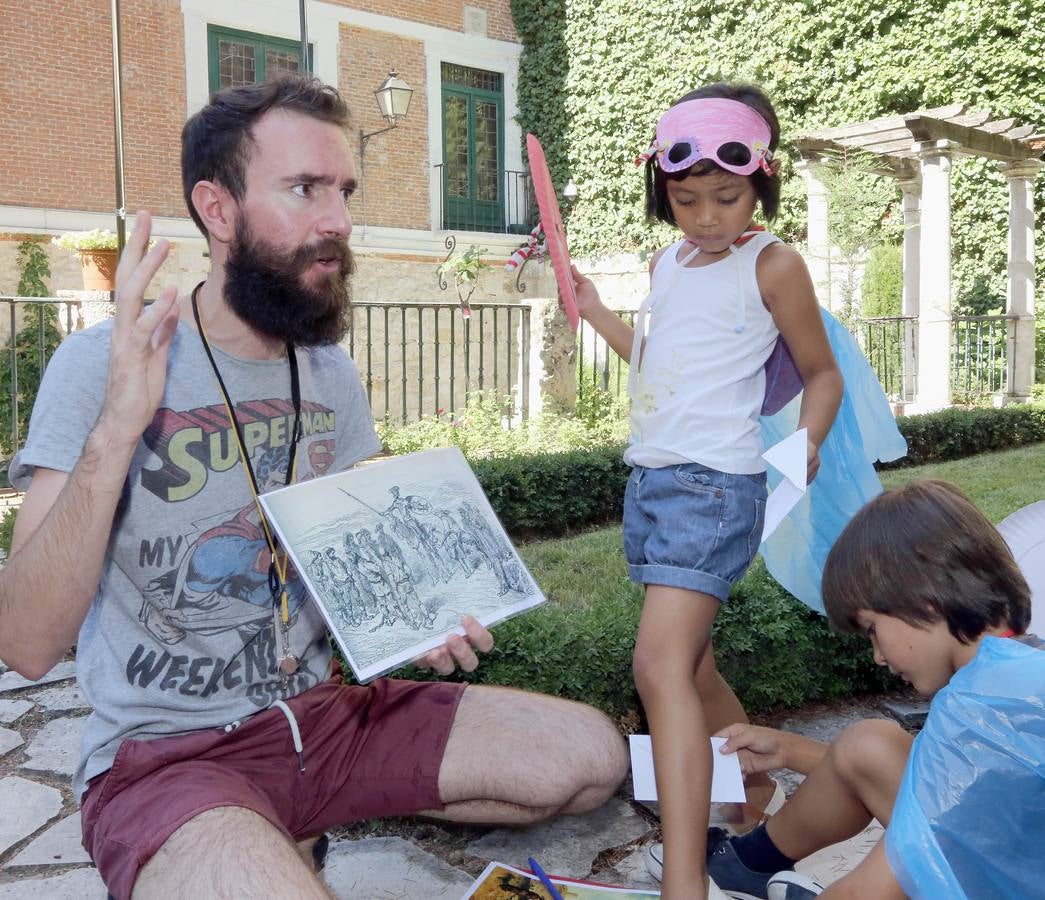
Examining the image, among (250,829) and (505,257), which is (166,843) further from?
(505,257)

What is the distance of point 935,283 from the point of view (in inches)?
459

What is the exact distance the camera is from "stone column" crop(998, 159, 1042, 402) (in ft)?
40.6

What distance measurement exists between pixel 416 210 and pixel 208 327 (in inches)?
573

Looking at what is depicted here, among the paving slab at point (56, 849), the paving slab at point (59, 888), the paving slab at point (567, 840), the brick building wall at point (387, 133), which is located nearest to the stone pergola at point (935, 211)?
the brick building wall at point (387, 133)

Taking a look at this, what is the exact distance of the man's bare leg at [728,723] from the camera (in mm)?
2666

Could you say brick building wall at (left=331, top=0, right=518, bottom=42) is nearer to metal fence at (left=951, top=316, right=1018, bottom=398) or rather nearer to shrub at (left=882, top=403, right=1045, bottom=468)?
metal fence at (left=951, top=316, right=1018, bottom=398)

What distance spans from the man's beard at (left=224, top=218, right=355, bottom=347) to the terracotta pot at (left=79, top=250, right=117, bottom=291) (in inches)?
340

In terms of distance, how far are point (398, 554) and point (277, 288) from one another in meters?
0.63

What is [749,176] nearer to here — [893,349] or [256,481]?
[256,481]

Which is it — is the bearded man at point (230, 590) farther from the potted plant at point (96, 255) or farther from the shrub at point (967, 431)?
the potted plant at point (96, 255)

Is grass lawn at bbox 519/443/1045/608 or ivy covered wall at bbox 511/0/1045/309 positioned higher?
ivy covered wall at bbox 511/0/1045/309

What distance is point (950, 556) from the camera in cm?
187

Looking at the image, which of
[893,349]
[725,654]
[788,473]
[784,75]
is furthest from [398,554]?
[784,75]

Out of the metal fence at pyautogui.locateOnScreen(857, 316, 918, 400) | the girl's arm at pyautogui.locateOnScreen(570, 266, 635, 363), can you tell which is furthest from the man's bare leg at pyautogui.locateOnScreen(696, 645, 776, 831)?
the metal fence at pyautogui.locateOnScreen(857, 316, 918, 400)
